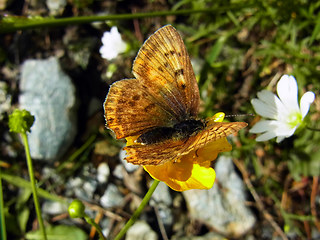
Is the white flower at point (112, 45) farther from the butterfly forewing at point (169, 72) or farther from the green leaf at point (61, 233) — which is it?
the green leaf at point (61, 233)

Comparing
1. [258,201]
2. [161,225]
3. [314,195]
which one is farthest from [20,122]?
[314,195]

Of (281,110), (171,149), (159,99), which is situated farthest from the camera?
(281,110)

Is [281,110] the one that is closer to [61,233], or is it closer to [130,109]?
[130,109]

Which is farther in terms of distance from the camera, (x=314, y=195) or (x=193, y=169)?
(x=314, y=195)

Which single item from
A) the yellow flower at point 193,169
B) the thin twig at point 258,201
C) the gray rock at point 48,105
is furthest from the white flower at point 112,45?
the thin twig at point 258,201

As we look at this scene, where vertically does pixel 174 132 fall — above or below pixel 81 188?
above

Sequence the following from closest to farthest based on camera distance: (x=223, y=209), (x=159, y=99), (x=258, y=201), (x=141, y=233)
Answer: (x=159, y=99), (x=141, y=233), (x=223, y=209), (x=258, y=201)

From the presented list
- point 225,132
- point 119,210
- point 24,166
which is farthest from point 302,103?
point 24,166

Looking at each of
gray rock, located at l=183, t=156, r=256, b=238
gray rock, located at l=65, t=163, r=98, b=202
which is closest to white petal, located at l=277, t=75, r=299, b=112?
gray rock, located at l=183, t=156, r=256, b=238
